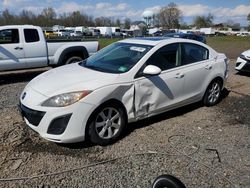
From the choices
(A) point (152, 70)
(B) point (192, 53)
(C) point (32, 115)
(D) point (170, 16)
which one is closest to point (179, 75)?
(B) point (192, 53)

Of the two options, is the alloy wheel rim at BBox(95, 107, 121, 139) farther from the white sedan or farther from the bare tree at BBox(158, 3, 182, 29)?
the bare tree at BBox(158, 3, 182, 29)

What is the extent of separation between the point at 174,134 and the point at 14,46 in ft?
21.6

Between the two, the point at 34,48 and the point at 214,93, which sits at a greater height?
the point at 34,48

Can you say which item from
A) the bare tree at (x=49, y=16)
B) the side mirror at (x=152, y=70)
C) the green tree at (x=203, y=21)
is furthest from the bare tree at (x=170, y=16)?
the side mirror at (x=152, y=70)

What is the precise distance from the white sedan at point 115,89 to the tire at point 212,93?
14cm

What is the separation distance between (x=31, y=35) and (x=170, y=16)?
11597 centimetres

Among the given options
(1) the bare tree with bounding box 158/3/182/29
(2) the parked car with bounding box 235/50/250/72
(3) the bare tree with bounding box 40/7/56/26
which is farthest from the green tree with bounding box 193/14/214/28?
(2) the parked car with bounding box 235/50/250/72

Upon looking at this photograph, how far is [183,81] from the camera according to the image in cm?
634

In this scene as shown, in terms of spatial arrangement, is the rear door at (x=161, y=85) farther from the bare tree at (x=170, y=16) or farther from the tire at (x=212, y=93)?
the bare tree at (x=170, y=16)

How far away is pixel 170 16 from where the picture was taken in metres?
122

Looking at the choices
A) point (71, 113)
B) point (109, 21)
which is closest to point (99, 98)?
point (71, 113)

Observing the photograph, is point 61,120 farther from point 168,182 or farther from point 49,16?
point 49,16

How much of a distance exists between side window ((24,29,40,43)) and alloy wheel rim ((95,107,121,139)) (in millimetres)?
6415

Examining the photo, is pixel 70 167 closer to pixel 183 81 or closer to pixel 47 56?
pixel 183 81
